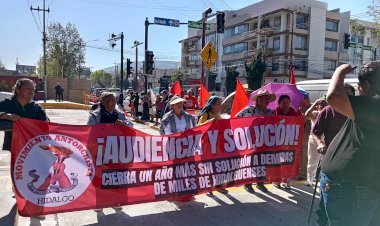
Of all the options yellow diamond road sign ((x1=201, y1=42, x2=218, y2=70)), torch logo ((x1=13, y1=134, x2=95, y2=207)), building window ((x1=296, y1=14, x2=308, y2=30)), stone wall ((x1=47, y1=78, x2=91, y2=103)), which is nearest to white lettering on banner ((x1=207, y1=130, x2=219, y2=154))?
torch logo ((x1=13, y1=134, x2=95, y2=207))

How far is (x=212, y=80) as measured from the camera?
208 feet

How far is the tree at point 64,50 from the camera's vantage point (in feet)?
151

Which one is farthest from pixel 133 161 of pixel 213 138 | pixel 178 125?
pixel 213 138

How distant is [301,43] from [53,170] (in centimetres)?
5325

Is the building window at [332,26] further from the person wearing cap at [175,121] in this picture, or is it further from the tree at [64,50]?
the person wearing cap at [175,121]

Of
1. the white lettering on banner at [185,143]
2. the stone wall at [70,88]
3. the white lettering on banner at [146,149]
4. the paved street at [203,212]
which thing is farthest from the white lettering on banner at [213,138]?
the stone wall at [70,88]

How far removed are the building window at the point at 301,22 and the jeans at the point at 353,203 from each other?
53.3m

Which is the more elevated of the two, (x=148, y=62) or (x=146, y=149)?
(x=148, y=62)

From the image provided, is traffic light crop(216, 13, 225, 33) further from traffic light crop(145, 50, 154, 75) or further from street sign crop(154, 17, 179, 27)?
traffic light crop(145, 50, 154, 75)

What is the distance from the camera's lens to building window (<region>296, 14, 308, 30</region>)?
52.3m

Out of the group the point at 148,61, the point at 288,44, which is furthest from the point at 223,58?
the point at 148,61

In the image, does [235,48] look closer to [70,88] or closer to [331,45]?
[331,45]

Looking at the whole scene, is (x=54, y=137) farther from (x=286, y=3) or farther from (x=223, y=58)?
(x=223, y=58)

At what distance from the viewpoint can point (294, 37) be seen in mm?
51656
